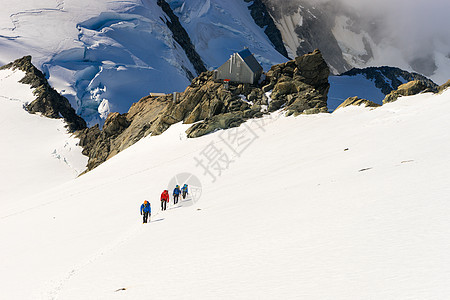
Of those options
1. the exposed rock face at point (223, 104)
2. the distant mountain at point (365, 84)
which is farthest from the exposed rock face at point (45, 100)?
the distant mountain at point (365, 84)

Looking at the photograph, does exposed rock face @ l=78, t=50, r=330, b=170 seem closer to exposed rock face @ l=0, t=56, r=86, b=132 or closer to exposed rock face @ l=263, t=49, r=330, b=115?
exposed rock face @ l=263, t=49, r=330, b=115

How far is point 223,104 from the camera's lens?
113ft

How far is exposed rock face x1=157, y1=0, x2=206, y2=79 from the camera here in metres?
84.5

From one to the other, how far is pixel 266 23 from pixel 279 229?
124717 millimetres

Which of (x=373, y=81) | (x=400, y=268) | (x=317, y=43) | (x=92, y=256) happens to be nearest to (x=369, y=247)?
(x=400, y=268)

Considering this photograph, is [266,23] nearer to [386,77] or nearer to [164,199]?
[386,77]

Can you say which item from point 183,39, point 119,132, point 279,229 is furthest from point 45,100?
point 279,229

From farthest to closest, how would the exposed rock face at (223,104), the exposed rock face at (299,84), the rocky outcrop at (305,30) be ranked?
the rocky outcrop at (305,30)
the exposed rock face at (223,104)
the exposed rock face at (299,84)

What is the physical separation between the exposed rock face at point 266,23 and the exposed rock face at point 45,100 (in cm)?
7726

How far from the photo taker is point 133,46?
72.2 metres

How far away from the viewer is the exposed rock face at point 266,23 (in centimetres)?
12044

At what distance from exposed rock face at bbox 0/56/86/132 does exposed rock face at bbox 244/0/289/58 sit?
3042 inches

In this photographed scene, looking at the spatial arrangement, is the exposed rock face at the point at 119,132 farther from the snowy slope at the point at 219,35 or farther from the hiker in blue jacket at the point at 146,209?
the snowy slope at the point at 219,35

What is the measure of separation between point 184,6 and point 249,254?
10067 cm
